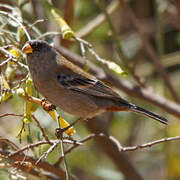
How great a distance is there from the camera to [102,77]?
4191 mm

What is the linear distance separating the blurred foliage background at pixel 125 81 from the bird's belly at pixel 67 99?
26 cm

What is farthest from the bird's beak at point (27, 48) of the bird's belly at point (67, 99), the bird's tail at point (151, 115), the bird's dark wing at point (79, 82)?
the bird's tail at point (151, 115)

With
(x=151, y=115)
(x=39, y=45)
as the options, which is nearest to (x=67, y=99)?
(x=39, y=45)

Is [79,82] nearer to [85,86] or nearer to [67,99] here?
[85,86]

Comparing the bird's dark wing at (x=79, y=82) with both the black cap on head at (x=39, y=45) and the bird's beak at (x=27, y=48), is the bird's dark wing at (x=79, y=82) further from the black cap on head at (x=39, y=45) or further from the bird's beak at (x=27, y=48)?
the bird's beak at (x=27, y=48)

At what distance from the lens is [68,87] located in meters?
3.25

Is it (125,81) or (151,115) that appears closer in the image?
(151,115)

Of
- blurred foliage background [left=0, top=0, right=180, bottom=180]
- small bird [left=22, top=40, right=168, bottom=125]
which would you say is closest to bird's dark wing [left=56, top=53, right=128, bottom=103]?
small bird [left=22, top=40, right=168, bottom=125]

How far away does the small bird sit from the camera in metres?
3.16

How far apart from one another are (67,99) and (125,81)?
1334mm

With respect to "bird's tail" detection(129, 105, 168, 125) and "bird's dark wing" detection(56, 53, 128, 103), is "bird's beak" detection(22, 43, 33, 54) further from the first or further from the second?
"bird's tail" detection(129, 105, 168, 125)

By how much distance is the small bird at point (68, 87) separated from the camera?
316cm

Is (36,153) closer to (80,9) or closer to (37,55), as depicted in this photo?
(37,55)

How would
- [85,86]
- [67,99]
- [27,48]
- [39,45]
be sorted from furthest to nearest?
1. [85,86]
2. [67,99]
3. [39,45]
4. [27,48]
